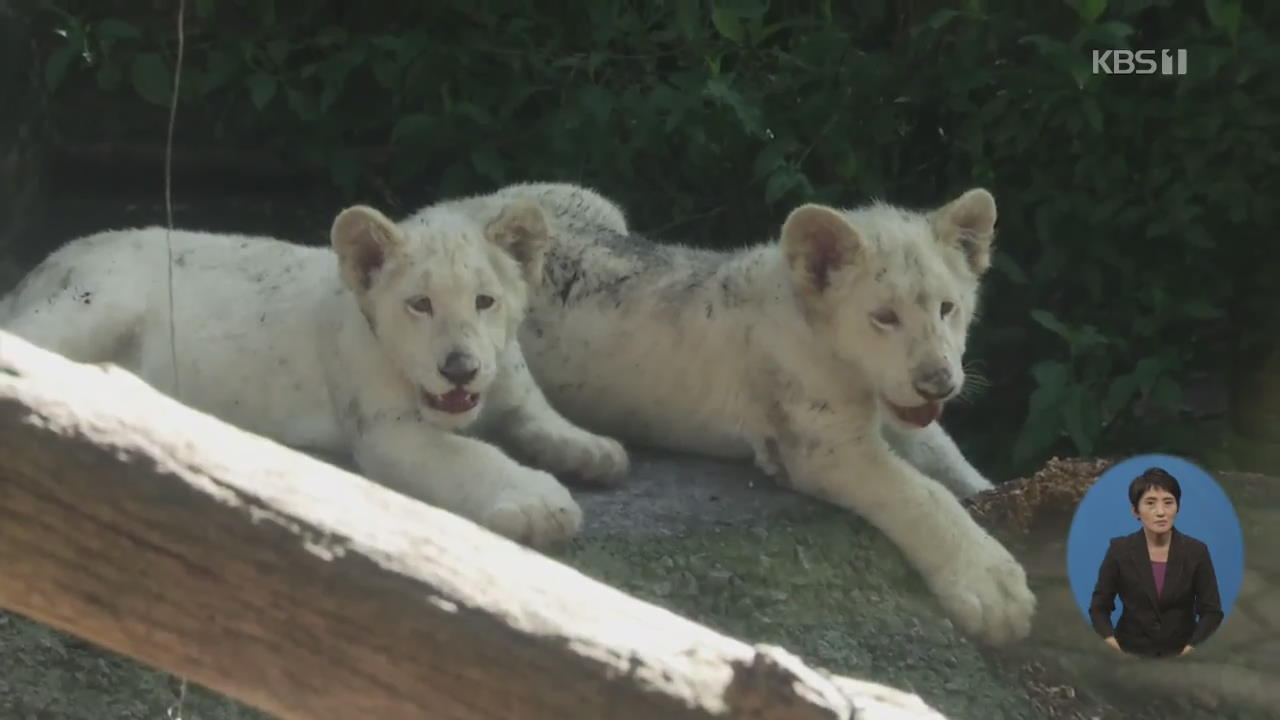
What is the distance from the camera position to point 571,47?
4086 millimetres

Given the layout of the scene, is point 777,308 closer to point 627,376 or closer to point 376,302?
point 627,376

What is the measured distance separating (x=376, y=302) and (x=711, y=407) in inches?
33.1

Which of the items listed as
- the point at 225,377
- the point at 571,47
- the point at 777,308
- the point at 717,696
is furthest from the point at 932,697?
the point at 571,47

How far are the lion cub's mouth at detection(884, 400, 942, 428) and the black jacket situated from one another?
19.5 inches

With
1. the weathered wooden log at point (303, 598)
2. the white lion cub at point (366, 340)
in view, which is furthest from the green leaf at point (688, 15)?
the weathered wooden log at point (303, 598)

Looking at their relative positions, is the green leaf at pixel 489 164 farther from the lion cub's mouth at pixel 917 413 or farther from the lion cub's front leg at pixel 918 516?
the lion cub's mouth at pixel 917 413

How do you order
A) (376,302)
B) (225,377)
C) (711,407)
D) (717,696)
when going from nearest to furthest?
1. (717,696)
2. (376,302)
3. (225,377)
4. (711,407)

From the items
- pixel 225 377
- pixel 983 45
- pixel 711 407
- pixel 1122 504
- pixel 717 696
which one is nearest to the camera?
pixel 717 696

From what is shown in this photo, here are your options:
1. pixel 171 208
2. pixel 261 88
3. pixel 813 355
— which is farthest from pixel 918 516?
pixel 261 88

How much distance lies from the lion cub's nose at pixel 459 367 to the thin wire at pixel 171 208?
52 centimetres

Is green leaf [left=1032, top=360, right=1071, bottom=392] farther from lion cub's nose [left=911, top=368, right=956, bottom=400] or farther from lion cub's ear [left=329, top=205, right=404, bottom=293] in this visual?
lion cub's ear [left=329, top=205, right=404, bottom=293]

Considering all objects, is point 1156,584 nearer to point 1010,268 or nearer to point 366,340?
point 1010,268

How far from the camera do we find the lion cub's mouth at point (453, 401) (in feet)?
9.23

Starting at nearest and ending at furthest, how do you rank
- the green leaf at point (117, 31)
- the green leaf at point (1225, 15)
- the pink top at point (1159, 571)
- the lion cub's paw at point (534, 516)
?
the pink top at point (1159, 571) < the lion cub's paw at point (534, 516) < the green leaf at point (1225, 15) < the green leaf at point (117, 31)
